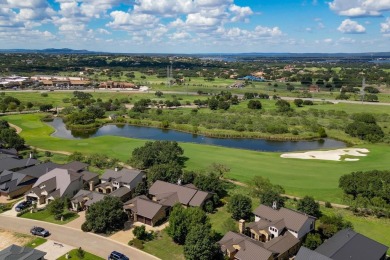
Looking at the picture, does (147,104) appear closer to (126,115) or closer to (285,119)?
(126,115)

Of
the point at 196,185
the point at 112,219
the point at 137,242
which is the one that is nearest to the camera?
the point at 137,242

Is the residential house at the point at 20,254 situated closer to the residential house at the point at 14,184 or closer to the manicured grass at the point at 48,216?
the manicured grass at the point at 48,216

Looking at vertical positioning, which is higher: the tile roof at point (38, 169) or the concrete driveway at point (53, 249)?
the tile roof at point (38, 169)

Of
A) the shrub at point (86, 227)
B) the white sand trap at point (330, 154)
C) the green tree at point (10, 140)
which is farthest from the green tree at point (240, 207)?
the green tree at point (10, 140)

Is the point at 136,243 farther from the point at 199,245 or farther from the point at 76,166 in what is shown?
the point at 76,166

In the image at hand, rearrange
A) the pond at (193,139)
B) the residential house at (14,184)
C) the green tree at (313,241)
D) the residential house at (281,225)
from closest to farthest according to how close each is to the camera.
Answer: the green tree at (313,241) < the residential house at (281,225) < the residential house at (14,184) < the pond at (193,139)

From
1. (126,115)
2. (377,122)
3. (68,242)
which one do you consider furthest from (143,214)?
(377,122)
